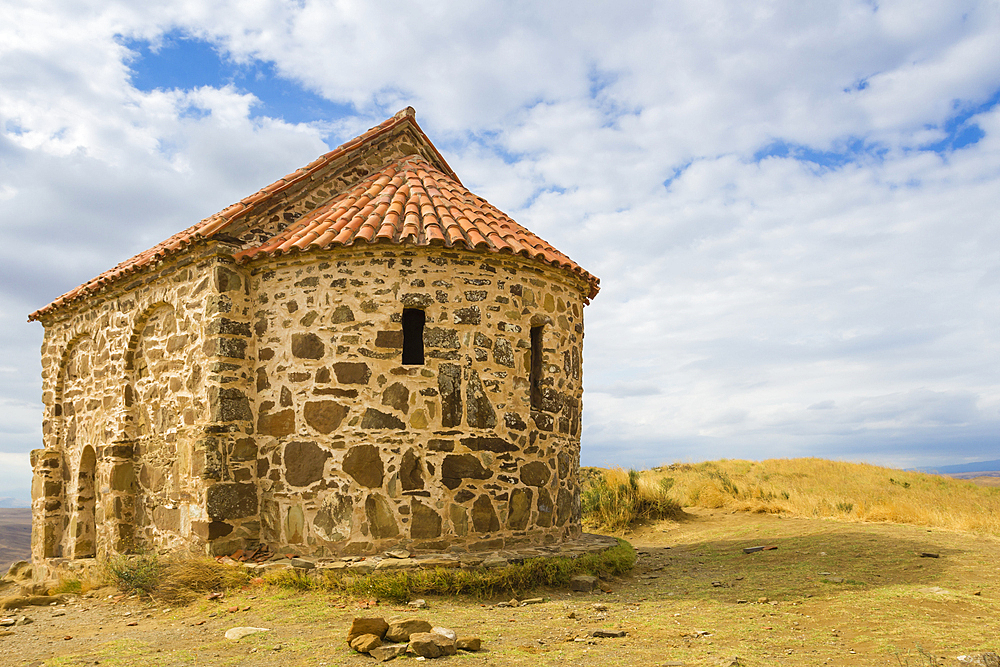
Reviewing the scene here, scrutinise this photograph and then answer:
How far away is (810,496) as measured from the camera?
16.4m

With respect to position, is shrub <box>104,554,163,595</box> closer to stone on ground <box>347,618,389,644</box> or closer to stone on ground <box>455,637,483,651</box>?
stone on ground <box>347,618,389,644</box>

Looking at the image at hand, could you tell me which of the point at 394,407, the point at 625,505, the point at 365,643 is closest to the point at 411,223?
the point at 394,407

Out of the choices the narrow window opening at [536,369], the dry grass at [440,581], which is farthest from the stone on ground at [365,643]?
the narrow window opening at [536,369]

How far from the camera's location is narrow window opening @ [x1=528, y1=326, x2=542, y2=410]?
9.14m

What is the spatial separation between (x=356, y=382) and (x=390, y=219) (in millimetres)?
2112

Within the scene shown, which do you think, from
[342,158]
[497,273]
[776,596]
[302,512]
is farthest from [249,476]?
[776,596]

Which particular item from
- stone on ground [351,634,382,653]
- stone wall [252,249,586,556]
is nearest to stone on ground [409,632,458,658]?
stone on ground [351,634,382,653]

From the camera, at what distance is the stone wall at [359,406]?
26.8 ft

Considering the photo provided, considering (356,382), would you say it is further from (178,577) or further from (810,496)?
(810,496)

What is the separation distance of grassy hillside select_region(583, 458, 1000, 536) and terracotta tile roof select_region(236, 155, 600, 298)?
230 inches

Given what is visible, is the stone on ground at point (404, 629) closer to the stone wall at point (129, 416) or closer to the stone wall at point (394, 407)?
the stone wall at point (394, 407)

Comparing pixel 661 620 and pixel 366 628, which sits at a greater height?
pixel 366 628

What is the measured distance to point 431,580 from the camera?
7.47m

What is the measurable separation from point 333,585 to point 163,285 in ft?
16.8
